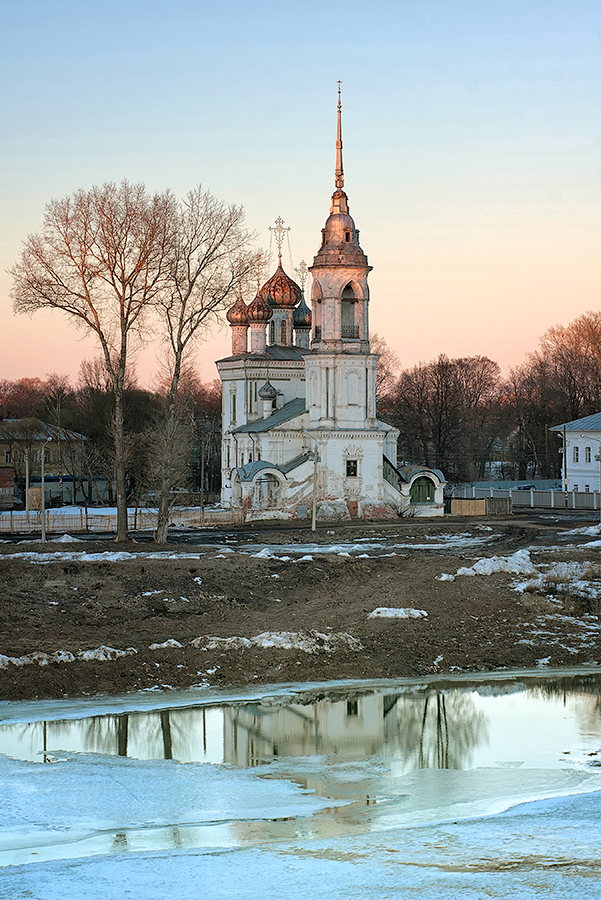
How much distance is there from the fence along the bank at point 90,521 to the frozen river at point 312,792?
3075cm

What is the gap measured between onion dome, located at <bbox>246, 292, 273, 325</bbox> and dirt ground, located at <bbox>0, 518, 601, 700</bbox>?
32290mm

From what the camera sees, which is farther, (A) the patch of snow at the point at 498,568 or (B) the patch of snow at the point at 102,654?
(A) the patch of snow at the point at 498,568

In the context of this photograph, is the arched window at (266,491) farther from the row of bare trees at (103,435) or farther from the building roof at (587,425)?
the building roof at (587,425)

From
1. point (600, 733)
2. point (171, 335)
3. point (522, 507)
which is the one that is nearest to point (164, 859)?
point (600, 733)

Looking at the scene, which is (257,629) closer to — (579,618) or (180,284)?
(579,618)

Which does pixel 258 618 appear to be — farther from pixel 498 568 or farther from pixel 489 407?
pixel 489 407

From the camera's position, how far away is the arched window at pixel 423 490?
5791 cm

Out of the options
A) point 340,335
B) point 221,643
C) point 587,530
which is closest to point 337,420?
point 340,335

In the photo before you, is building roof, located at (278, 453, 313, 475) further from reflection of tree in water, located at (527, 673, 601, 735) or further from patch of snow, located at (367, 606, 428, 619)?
reflection of tree in water, located at (527, 673, 601, 735)

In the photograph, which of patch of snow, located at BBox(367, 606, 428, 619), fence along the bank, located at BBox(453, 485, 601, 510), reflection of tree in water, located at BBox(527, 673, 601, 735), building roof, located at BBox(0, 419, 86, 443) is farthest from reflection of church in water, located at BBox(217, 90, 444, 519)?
reflection of tree in water, located at BBox(527, 673, 601, 735)

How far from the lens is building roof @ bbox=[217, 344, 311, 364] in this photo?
64250 millimetres

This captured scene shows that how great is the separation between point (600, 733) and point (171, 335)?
27.8 m

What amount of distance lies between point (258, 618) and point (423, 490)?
117 feet

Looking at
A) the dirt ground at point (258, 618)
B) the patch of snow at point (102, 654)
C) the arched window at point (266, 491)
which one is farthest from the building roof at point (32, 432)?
the patch of snow at point (102, 654)
